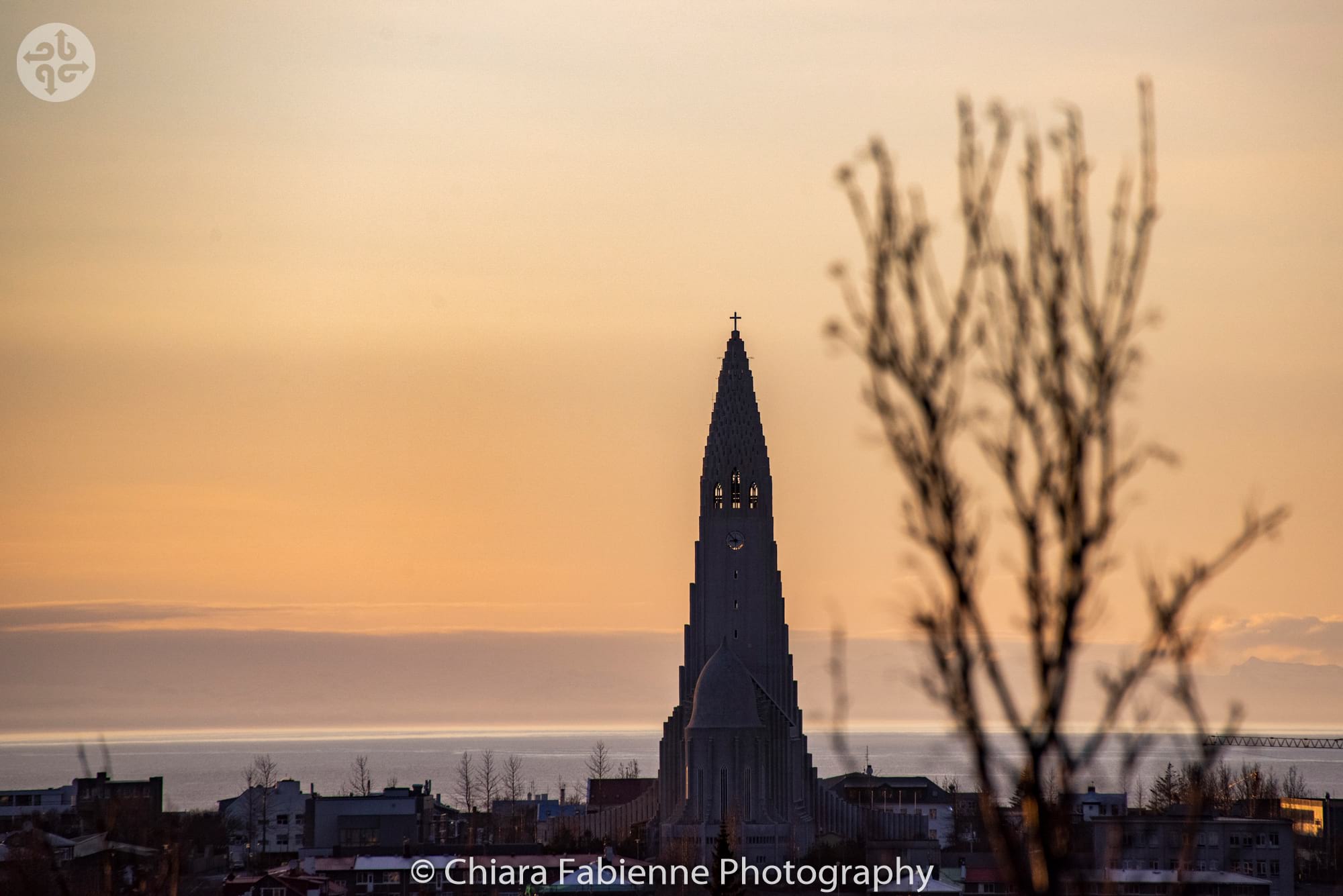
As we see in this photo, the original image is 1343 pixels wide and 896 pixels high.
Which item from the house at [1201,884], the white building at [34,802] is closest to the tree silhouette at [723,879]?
the house at [1201,884]

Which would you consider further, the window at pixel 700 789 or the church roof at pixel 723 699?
the church roof at pixel 723 699

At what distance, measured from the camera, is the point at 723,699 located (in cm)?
10081

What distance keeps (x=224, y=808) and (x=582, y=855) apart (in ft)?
175

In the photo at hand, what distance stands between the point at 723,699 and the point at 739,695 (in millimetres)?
882

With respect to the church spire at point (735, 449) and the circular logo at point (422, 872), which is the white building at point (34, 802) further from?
the circular logo at point (422, 872)

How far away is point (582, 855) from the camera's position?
8531 cm

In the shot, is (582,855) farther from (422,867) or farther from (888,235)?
(888,235)

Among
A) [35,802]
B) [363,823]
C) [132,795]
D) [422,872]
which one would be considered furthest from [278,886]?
[35,802]

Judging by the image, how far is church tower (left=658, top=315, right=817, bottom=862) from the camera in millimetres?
97688

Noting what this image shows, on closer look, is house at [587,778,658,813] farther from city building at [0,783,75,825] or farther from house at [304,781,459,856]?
city building at [0,783,75,825]

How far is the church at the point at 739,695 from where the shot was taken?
97625mm

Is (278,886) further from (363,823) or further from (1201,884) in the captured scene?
(363,823)

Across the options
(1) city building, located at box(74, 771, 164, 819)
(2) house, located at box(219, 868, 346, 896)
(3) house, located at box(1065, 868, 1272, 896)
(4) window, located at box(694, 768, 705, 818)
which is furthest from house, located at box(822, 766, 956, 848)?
(2) house, located at box(219, 868, 346, 896)

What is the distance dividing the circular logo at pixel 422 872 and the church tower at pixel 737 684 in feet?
51.7
